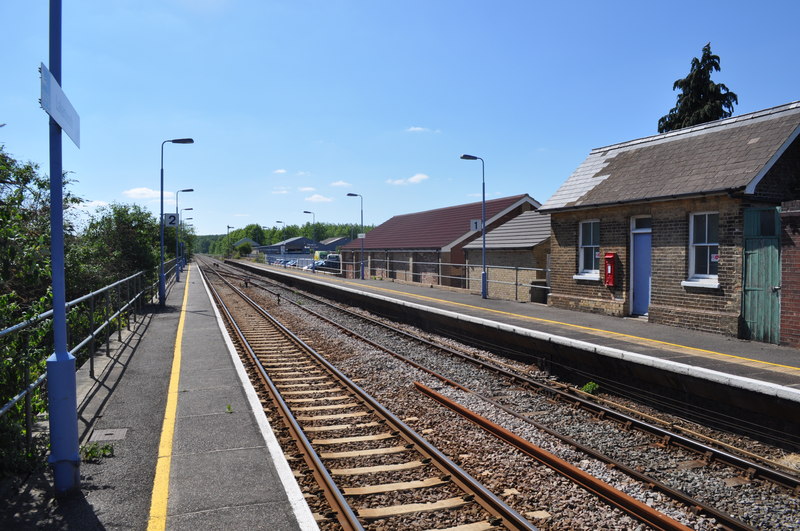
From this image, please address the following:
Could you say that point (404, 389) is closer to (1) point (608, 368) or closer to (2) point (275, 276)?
(1) point (608, 368)

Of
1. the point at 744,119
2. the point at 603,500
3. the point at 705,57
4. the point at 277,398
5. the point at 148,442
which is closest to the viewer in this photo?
the point at 603,500

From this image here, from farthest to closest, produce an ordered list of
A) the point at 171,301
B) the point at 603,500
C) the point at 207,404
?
the point at 171,301 → the point at 207,404 → the point at 603,500

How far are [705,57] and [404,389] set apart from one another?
34867 mm

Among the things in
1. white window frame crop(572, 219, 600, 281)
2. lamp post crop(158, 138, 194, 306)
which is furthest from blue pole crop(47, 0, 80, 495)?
lamp post crop(158, 138, 194, 306)

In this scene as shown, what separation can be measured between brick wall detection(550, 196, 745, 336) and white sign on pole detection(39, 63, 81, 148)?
1191 cm

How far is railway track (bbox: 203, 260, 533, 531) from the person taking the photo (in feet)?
16.4

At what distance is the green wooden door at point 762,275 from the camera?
1066cm

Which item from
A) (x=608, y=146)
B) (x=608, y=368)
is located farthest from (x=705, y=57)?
(x=608, y=368)

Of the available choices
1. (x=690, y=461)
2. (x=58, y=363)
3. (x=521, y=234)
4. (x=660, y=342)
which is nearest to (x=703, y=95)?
(x=521, y=234)

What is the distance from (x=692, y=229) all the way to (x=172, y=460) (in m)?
11.9

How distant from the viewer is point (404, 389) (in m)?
9.66

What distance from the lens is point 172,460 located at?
556 centimetres

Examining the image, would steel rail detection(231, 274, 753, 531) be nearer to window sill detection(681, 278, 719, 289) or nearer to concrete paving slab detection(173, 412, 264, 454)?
concrete paving slab detection(173, 412, 264, 454)

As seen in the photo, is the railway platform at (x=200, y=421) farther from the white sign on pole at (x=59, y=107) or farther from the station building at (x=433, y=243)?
the station building at (x=433, y=243)
